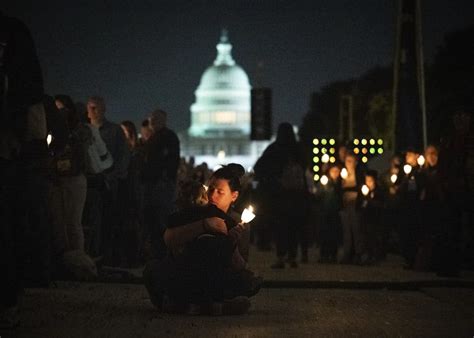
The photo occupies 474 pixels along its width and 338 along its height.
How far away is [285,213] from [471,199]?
3.04 m

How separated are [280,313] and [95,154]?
5118mm

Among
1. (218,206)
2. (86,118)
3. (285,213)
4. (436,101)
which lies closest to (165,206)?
(285,213)

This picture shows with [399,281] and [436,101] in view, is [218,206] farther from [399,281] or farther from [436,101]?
[436,101]

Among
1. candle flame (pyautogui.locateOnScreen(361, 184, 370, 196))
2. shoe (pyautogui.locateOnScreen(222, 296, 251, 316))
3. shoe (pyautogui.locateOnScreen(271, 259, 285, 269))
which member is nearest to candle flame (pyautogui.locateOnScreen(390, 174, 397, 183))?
candle flame (pyautogui.locateOnScreen(361, 184, 370, 196))

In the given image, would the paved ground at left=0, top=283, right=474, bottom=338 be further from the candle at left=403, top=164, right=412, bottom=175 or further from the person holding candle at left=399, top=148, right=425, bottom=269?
the candle at left=403, top=164, right=412, bottom=175

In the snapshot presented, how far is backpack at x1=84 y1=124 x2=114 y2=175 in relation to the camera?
15797 mm

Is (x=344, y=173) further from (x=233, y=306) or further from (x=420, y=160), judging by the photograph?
(x=233, y=306)

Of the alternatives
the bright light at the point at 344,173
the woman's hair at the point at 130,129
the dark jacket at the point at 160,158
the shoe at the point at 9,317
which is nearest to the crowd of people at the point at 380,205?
the bright light at the point at 344,173

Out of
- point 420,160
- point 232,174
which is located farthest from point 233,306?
point 420,160

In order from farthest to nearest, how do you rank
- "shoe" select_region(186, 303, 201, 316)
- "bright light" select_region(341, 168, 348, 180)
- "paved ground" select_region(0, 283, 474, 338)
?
"bright light" select_region(341, 168, 348, 180), "shoe" select_region(186, 303, 201, 316), "paved ground" select_region(0, 283, 474, 338)

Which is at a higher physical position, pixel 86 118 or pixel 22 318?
pixel 86 118

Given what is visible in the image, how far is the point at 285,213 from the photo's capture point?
1947cm

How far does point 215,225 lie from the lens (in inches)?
430

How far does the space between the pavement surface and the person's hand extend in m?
0.59
